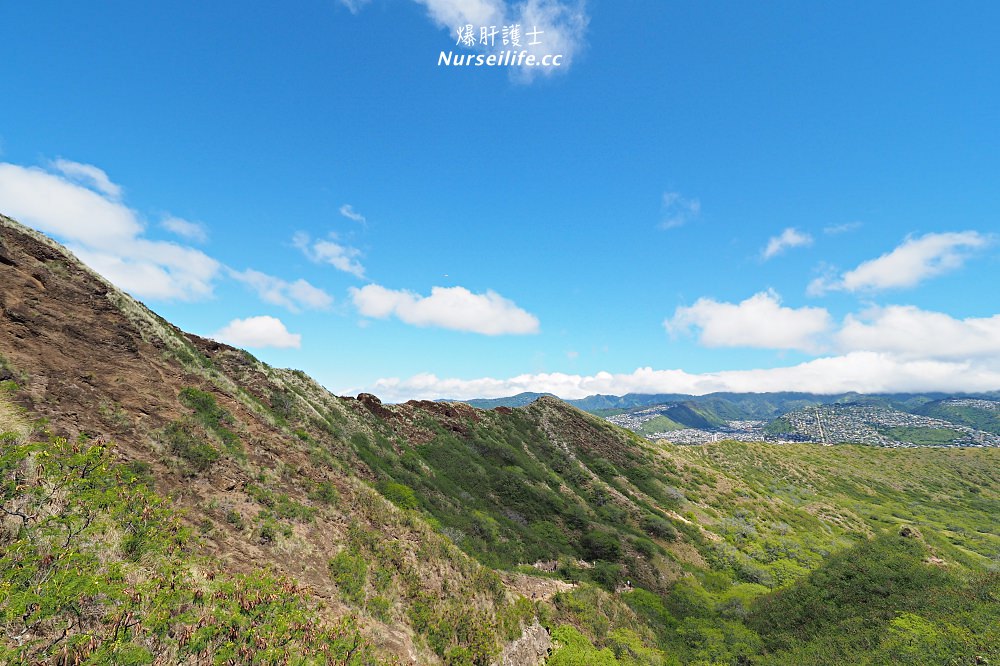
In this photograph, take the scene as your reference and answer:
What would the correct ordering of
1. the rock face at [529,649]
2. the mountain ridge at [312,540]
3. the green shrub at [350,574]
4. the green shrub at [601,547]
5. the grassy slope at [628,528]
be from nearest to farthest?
the mountain ridge at [312,540] < the green shrub at [350,574] < the rock face at [529,649] < the grassy slope at [628,528] < the green shrub at [601,547]

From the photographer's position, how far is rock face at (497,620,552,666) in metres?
17.5

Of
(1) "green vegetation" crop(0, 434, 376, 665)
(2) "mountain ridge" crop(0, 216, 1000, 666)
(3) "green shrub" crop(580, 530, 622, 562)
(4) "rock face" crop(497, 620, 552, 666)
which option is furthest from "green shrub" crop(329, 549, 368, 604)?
(3) "green shrub" crop(580, 530, 622, 562)

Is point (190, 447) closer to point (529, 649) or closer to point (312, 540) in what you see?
point (312, 540)

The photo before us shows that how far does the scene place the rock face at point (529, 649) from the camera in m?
17.5

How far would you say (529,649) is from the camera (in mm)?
18578

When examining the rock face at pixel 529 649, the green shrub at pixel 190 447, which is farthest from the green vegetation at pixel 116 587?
the rock face at pixel 529 649

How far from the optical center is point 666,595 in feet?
105

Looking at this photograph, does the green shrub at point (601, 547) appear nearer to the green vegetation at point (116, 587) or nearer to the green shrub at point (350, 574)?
the green shrub at point (350, 574)

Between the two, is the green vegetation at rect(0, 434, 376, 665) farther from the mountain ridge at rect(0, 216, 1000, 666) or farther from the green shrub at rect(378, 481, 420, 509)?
the green shrub at rect(378, 481, 420, 509)

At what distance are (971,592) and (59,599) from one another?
38440mm

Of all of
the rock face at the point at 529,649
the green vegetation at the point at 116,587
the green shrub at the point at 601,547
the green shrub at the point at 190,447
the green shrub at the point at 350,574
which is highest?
the green shrub at the point at 190,447

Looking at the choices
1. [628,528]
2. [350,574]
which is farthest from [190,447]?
[628,528]

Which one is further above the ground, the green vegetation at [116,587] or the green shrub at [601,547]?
the green vegetation at [116,587]

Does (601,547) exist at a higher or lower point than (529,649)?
lower
